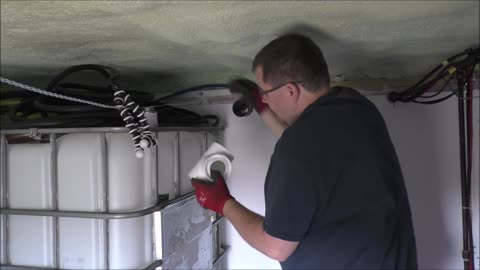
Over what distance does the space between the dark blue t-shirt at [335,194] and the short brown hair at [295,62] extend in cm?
8

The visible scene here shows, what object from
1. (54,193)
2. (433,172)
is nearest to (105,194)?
(54,193)

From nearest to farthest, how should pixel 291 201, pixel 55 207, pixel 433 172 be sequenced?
1. pixel 291 201
2. pixel 55 207
3. pixel 433 172

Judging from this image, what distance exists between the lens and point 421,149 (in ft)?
5.09

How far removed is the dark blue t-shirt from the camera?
81cm

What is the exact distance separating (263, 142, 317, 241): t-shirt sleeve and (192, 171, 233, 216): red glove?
0.88 feet

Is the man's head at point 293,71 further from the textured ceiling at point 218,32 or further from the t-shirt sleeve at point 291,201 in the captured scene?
the t-shirt sleeve at point 291,201

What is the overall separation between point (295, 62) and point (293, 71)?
25 mm

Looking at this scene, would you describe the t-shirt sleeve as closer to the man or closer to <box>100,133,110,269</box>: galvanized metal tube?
the man

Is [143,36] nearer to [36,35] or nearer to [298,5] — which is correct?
[36,35]

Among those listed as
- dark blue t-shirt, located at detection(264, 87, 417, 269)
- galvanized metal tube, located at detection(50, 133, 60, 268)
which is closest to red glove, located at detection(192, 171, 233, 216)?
dark blue t-shirt, located at detection(264, 87, 417, 269)

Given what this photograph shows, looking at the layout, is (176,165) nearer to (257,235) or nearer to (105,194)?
(105,194)

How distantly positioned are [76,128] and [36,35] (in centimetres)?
29

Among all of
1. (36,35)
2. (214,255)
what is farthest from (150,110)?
(214,255)

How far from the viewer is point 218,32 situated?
1.02 m
